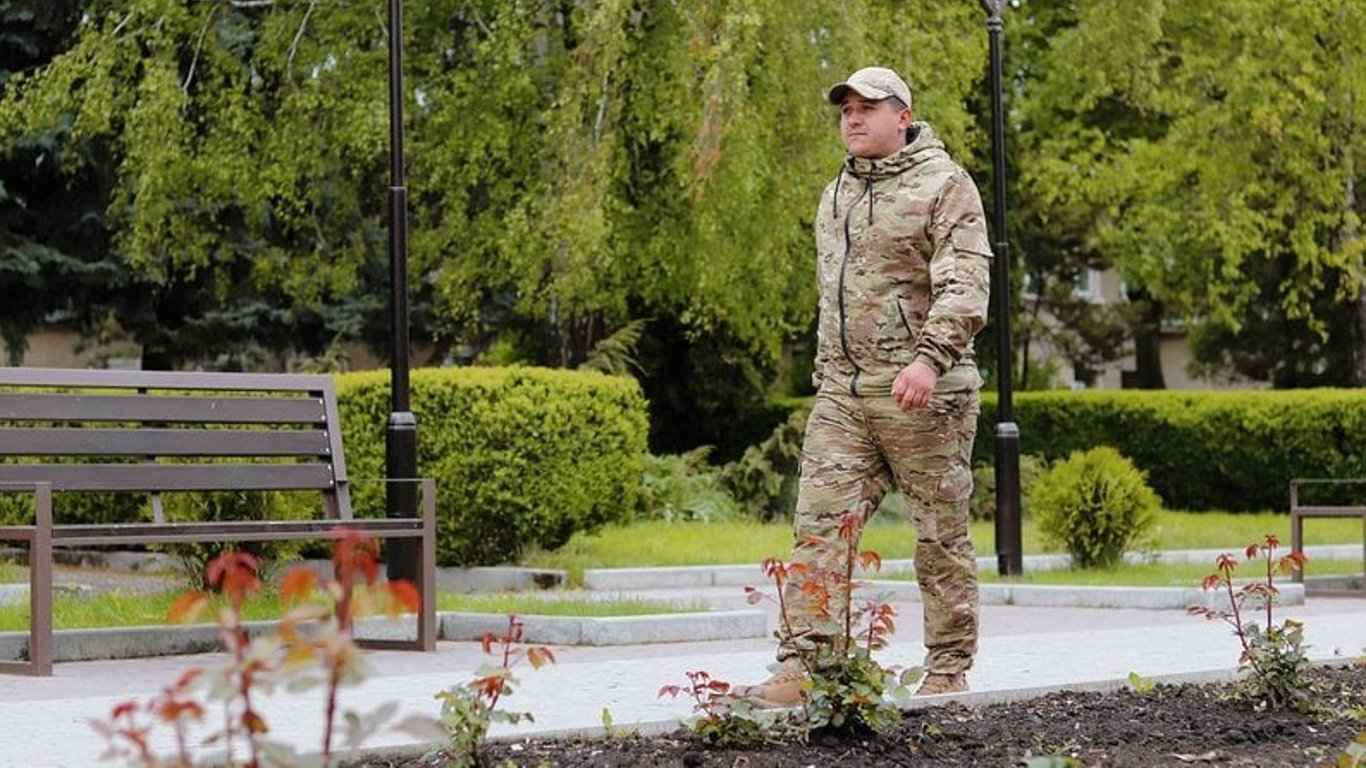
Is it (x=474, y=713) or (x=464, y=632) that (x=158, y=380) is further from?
(x=474, y=713)

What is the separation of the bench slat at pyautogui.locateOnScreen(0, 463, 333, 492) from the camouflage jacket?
3782 millimetres

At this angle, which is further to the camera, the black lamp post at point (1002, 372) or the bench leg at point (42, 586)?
the black lamp post at point (1002, 372)

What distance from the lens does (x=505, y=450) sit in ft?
51.1

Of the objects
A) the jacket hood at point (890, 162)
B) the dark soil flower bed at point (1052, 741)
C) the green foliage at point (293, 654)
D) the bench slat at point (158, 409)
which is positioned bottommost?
the dark soil flower bed at point (1052, 741)

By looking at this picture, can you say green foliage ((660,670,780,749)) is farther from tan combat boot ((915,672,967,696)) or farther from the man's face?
the man's face

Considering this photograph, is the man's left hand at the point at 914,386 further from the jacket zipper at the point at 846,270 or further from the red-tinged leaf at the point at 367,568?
the red-tinged leaf at the point at 367,568

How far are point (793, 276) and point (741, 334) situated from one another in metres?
1.14

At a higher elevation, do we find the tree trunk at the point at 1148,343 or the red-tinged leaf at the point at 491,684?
the tree trunk at the point at 1148,343

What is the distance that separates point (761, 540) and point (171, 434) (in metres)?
9.32

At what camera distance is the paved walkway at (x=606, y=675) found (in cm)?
700

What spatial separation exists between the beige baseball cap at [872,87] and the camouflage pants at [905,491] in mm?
1015

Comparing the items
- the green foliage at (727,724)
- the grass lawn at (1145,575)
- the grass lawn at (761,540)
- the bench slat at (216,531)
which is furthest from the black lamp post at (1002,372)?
the green foliage at (727,724)

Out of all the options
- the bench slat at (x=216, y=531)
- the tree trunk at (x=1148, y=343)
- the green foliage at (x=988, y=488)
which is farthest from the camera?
the tree trunk at (x=1148, y=343)

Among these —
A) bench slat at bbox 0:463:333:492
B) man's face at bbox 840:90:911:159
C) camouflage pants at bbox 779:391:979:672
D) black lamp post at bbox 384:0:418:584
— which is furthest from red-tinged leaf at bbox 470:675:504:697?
black lamp post at bbox 384:0:418:584
